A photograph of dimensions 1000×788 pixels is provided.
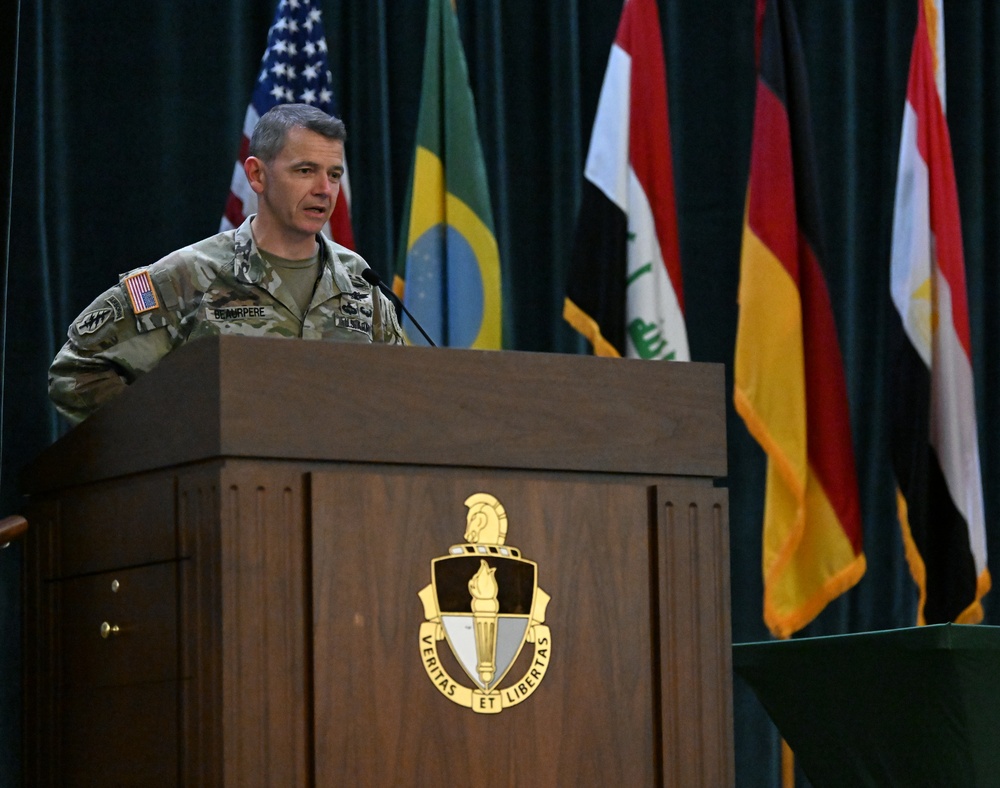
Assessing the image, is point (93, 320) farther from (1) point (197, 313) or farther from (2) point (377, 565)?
(2) point (377, 565)

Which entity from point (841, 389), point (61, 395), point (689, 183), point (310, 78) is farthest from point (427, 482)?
point (689, 183)

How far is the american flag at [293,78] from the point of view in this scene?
407 centimetres

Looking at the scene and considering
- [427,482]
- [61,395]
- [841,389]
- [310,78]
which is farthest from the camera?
[841,389]

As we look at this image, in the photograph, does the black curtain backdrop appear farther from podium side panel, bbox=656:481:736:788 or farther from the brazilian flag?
podium side panel, bbox=656:481:736:788

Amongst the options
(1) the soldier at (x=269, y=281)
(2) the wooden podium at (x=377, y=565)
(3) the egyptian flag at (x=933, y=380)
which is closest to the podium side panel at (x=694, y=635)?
(2) the wooden podium at (x=377, y=565)

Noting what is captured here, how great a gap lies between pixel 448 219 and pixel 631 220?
52 centimetres

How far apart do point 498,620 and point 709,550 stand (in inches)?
13.7

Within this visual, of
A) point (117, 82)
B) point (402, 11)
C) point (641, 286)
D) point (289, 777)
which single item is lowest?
point (289, 777)

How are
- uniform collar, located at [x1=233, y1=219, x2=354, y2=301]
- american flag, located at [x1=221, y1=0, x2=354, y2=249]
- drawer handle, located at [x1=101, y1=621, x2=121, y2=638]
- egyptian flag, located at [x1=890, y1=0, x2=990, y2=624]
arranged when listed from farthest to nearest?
egyptian flag, located at [x1=890, y1=0, x2=990, y2=624] → american flag, located at [x1=221, y1=0, x2=354, y2=249] → uniform collar, located at [x1=233, y1=219, x2=354, y2=301] → drawer handle, located at [x1=101, y1=621, x2=121, y2=638]

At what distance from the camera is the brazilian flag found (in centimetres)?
425

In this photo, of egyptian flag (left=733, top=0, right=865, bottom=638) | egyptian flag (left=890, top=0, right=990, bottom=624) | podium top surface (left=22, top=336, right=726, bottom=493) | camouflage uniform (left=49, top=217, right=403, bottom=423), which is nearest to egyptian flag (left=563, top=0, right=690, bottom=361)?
egyptian flag (left=733, top=0, right=865, bottom=638)

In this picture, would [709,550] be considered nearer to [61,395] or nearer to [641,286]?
[61,395]

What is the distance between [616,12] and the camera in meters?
4.96

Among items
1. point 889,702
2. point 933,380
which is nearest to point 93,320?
point 889,702
